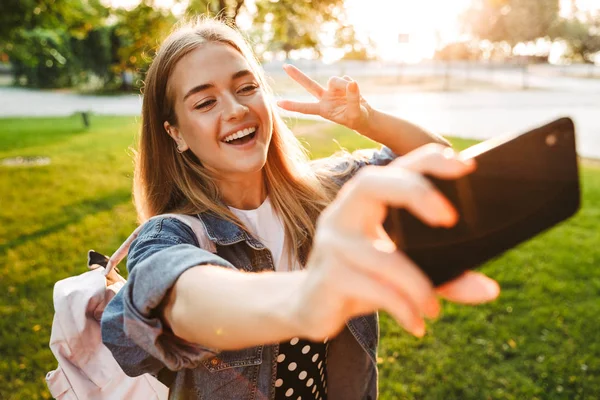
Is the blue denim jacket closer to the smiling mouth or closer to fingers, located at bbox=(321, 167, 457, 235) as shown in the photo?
the smiling mouth

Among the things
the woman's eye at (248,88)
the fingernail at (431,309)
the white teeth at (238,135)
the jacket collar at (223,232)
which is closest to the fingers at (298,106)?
the woman's eye at (248,88)

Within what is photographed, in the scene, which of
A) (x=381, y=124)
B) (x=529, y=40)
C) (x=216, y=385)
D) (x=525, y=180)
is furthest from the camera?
(x=529, y=40)

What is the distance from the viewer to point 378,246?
0.66 m

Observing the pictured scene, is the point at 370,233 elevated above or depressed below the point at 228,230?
above

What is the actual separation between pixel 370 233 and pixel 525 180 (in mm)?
342

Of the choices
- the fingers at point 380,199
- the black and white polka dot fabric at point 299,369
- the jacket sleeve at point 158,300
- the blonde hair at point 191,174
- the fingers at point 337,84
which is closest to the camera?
the fingers at point 380,199

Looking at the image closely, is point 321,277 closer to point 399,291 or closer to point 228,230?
point 399,291

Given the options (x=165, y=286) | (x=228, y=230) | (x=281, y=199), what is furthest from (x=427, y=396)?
(x=165, y=286)

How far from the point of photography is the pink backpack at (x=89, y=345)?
4.92 ft

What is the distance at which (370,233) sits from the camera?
2.19ft

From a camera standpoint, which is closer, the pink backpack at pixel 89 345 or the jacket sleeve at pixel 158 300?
the jacket sleeve at pixel 158 300

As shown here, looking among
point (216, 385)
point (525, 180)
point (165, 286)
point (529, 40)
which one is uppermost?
point (525, 180)

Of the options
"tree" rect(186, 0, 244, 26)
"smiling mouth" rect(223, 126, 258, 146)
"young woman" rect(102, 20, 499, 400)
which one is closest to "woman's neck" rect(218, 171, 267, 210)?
"young woman" rect(102, 20, 499, 400)

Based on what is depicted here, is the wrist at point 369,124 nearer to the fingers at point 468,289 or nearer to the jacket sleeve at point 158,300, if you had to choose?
the jacket sleeve at point 158,300
